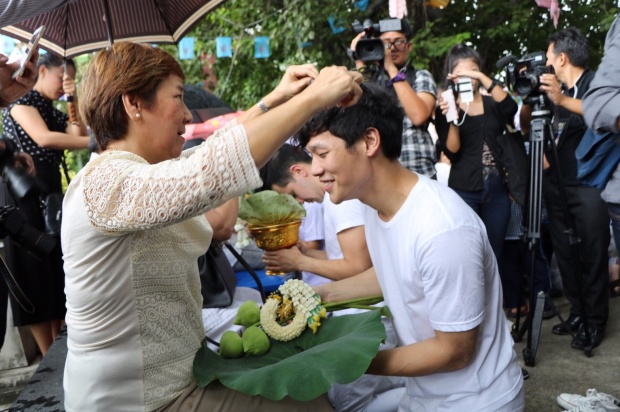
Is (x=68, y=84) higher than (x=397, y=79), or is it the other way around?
(x=68, y=84)

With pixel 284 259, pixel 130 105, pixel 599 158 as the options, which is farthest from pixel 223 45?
pixel 130 105

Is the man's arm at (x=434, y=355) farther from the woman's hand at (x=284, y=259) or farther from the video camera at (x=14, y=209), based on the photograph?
the video camera at (x=14, y=209)

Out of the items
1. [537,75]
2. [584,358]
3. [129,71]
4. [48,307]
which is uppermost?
[129,71]

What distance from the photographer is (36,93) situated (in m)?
4.13

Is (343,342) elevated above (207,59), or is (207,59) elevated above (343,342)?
(207,59)

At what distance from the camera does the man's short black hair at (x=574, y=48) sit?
408cm

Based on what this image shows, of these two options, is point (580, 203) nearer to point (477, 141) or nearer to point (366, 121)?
point (477, 141)

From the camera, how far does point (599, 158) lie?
2920mm

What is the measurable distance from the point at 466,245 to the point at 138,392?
0.98 meters

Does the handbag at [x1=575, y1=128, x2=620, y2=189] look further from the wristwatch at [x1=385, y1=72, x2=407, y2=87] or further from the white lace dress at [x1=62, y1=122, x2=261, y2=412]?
the white lace dress at [x1=62, y1=122, x2=261, y2=412]

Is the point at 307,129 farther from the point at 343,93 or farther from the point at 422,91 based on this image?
the point at 422,91

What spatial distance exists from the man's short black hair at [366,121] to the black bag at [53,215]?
2232 millimetres

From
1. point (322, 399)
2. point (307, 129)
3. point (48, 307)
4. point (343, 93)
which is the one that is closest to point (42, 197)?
point (48, 307)

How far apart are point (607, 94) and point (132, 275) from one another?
1813mm
